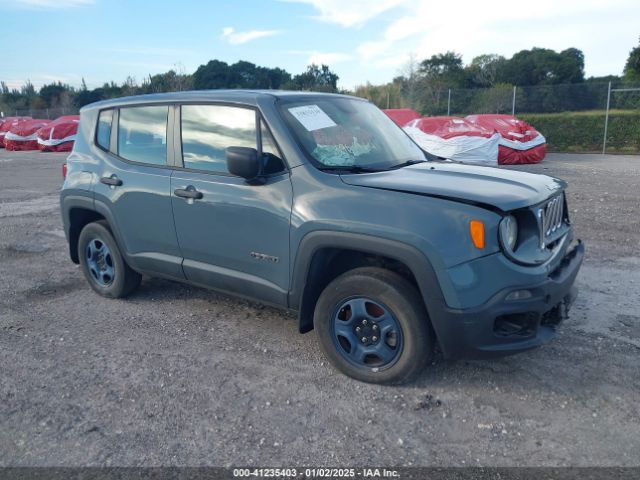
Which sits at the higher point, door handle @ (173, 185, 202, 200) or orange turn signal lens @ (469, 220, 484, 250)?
door handle @ (173, 185, 202, 200)

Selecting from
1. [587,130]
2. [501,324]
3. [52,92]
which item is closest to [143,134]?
[501,324]

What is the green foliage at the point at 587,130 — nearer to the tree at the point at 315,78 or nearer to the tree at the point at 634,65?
the tree at the point at 634,65

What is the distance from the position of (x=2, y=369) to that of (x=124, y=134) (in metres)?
2.16

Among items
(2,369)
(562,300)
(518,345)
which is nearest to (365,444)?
(518,345)

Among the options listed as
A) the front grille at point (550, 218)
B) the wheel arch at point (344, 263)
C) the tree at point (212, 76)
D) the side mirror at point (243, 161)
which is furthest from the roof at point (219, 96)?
the tree at point (212, 76)

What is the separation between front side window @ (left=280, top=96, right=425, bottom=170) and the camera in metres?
3.90

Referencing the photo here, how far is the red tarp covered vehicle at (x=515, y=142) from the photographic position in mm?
16953

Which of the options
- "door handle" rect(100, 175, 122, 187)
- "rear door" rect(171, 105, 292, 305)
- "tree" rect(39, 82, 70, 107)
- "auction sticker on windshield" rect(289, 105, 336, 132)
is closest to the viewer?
"rear door" rect(171, 105, 292, 305)

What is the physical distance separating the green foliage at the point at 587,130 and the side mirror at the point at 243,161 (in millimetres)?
21052

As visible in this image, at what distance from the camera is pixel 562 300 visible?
141 inches

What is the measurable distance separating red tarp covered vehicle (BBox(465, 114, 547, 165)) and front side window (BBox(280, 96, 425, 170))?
1325 cm

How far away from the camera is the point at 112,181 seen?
4871mm

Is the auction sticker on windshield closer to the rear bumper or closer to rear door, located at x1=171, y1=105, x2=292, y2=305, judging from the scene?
rear door, located at x1=171, y1=105, x2=292, y2=305

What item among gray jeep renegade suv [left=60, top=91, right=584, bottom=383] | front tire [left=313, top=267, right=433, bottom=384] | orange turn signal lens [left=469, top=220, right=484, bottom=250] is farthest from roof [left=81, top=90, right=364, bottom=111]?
orange turn signal lens [left=469, top=220, right=484, bottom=250]
